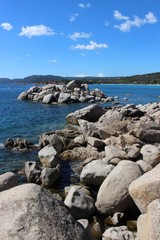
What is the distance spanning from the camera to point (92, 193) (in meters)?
15.1

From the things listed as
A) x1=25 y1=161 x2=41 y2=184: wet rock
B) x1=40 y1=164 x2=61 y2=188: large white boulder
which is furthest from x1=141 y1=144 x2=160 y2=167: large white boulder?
x1=25 y1=161 x2=41 y2=184: wet rock

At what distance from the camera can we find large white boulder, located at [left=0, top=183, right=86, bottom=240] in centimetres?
661

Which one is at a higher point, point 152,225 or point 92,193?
point 152,225

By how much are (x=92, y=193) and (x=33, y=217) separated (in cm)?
848

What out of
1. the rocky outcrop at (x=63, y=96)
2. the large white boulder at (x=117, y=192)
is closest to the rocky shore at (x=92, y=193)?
the large white boulder at (x=117, y=192)

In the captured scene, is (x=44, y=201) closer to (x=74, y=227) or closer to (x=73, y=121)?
(x=74, y=227)

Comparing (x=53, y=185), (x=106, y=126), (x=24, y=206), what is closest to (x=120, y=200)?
(x=53, y=185)

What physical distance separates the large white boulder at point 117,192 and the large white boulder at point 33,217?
540 cm

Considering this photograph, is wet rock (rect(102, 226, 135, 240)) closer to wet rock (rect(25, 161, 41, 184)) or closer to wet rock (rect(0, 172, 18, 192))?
wet rock (rect(0, 172, 18, 192))

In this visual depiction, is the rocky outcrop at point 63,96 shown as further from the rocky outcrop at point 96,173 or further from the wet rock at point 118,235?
the wet rock at point 118,235

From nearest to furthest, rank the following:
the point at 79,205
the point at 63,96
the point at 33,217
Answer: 1. the point at 33,217
2. the point at 79,205
3. the point at 63,96

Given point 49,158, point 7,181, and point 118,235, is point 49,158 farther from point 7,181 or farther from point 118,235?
point 118,235

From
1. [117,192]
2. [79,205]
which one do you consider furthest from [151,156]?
[79,205]

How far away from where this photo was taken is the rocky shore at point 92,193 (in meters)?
6.98
